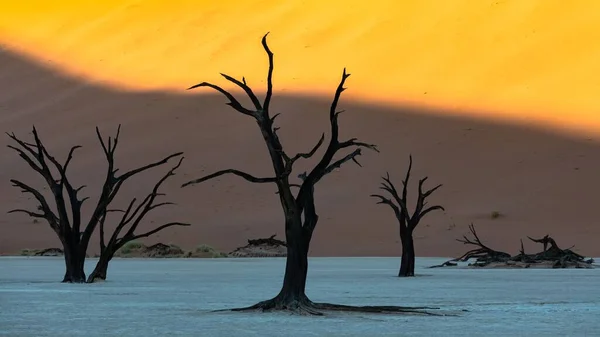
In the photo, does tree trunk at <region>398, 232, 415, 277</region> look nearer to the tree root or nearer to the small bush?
the tree root

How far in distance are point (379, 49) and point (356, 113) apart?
22.8 ft

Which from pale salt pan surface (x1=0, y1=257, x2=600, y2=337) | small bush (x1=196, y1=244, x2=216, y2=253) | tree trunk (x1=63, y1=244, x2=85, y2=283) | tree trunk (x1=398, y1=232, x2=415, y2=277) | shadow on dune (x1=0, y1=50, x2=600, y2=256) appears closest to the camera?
pale salt pan surface (x1=0, y1=257, x2=600, y2=337)

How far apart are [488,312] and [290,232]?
1.88m

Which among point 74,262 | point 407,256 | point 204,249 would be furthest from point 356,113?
point 74,262

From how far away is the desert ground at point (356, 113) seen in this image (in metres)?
43.8

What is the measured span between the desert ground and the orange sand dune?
106 mm

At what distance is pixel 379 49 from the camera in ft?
190

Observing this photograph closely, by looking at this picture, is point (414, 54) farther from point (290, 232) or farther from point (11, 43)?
point (290, 232)

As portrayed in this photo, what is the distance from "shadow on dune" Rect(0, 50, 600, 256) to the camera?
42.3 metres

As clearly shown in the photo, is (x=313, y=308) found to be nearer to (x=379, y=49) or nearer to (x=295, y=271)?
(x=295, y=271)

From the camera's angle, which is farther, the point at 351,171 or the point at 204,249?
the point at 351,171

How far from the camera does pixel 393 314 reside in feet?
37.6

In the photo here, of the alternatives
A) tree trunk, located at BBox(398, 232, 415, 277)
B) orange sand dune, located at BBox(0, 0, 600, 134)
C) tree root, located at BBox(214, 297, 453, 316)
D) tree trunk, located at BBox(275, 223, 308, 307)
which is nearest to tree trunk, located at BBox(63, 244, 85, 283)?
tree trunk, located at BBox(398, 232, 415, 277)

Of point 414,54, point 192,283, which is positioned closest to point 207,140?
point 414,54
